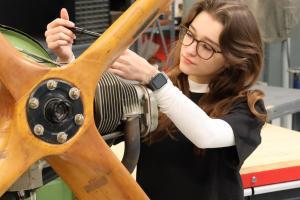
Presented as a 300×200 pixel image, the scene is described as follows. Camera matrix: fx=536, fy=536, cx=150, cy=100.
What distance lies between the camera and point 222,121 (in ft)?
3.70

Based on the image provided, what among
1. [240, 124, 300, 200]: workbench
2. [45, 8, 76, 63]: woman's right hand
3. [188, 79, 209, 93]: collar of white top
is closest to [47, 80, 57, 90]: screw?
[45, 8, 76, 63]: woman's right hand

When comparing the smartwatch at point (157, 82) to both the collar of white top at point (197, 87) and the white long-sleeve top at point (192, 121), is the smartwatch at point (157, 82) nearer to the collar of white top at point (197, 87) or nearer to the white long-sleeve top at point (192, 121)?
the white long-sleeve top at point (192, 121)

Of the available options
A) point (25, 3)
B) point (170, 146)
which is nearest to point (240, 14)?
point (170, 146)

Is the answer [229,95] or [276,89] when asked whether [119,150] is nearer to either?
[229,95]

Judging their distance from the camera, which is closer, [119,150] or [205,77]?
[205,77]

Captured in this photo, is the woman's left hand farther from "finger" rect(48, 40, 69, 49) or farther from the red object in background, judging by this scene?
the red object in background

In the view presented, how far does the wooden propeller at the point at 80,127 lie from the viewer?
65 cm

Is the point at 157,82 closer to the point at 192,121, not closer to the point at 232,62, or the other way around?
the point at 192,121

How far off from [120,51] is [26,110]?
0.15 meters

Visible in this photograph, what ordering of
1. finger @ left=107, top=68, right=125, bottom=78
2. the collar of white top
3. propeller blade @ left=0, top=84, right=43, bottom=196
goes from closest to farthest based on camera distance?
propeller blade @ left=0, top=84, right=43, bottom=196
finger @ left=107, top=68, right=125, bottom=78
the collar of white top

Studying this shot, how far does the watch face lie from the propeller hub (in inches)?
9.5

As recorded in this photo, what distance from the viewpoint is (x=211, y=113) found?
121cm

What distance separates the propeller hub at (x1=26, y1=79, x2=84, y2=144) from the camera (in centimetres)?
66

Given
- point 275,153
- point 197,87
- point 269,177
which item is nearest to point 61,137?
point 197,87
